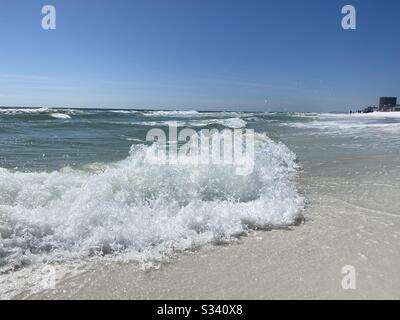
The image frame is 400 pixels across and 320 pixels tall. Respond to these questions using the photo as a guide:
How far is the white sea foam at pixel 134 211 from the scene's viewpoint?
13.5 ft

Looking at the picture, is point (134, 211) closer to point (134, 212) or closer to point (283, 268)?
point (134, 212)

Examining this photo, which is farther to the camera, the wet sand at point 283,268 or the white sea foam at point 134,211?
the white sea foam at point 134,211

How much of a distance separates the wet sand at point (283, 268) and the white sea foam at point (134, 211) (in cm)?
32

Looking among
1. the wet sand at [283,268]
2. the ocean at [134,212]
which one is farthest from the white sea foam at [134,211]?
the wet sand at [283,268]

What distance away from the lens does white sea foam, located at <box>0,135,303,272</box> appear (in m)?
4.12

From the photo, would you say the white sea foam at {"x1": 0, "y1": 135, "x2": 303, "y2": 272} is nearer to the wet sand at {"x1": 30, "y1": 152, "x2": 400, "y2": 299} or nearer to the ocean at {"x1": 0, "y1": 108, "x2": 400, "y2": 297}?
the ocean at {"x1": 0, "y1": 108, "x2": 400, "y2": 297}

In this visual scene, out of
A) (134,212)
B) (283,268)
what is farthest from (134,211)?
(283,268)

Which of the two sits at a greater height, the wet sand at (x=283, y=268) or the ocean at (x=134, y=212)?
the ocean at (x=134, y=212)

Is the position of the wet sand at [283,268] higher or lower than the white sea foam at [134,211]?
lower

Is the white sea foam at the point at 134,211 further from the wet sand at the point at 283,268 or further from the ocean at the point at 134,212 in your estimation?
the wet sand at the point at 283,268

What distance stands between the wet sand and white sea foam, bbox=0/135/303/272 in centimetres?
32
